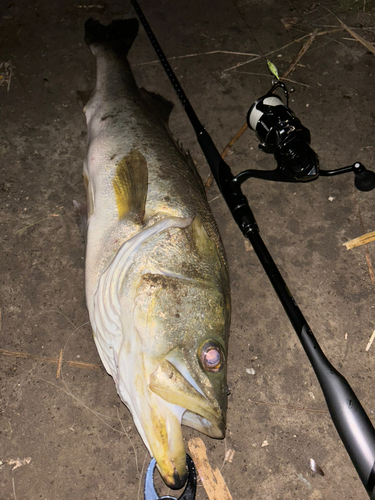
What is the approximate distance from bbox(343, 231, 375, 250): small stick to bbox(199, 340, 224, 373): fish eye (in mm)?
1557

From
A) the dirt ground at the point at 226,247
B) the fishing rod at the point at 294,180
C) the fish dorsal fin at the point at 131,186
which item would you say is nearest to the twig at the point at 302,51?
the dirt ground at the point at 226,247

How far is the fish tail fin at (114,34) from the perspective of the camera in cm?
315

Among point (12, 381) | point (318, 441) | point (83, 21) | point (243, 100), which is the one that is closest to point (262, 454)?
point (318, 441)

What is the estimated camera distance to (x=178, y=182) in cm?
229

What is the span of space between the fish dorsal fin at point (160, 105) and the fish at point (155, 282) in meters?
0.26

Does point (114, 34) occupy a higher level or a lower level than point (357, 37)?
higher

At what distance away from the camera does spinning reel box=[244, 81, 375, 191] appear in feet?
8.07

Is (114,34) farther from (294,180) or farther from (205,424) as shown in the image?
(205,424)

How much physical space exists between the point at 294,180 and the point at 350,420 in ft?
4.98

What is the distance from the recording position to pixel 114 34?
328 cm

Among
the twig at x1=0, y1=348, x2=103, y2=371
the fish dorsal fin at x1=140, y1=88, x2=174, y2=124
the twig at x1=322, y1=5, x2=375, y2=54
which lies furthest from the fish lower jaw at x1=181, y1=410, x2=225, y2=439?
the twig at x1=322, y1=5, x2=375, y2=54

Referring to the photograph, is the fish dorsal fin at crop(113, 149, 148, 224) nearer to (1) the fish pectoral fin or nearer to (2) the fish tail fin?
(1) the fish pectoral fin

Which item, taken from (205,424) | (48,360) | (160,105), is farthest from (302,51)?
(48,360)

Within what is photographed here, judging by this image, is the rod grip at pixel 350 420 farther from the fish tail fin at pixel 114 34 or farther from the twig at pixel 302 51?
the fish tail fin at pixel 114 34
